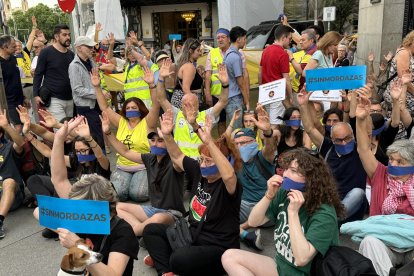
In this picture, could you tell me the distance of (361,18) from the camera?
9641 mm

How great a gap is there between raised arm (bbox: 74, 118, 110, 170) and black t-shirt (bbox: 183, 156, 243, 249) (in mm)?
1174

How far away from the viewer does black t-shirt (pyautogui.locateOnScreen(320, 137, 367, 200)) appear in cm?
370

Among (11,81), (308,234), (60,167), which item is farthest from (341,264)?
(11,81)

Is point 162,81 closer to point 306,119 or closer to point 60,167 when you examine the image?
point 306,119

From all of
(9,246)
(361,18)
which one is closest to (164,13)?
(361,18)

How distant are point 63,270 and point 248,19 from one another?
16.4 meters

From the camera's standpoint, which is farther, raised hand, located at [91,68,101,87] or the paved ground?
raised hand, located at [91,68,101,87]

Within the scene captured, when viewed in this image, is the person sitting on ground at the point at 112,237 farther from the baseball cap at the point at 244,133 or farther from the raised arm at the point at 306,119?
the raised arm at the point at 306,119

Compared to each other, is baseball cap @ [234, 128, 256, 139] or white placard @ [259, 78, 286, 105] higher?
white placard @ [259, 78, 286, 105]

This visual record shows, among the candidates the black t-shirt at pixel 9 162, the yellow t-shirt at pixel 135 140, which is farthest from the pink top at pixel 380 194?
the black t-shirt at pixel 9 162

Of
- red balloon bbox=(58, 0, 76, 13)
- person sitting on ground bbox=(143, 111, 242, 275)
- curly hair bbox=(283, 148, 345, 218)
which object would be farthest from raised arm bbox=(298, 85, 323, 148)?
red balloon bbox=(58, 0, 76, 13)

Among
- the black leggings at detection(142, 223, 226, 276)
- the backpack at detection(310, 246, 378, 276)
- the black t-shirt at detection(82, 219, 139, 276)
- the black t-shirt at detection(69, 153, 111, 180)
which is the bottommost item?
the black leggings at detection(142, 223, 226, 276)

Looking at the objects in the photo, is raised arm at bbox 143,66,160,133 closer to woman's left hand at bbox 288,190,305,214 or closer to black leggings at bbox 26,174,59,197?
black leggings at bbox 26,174,59,197

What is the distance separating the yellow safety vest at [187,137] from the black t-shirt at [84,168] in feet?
2.77
